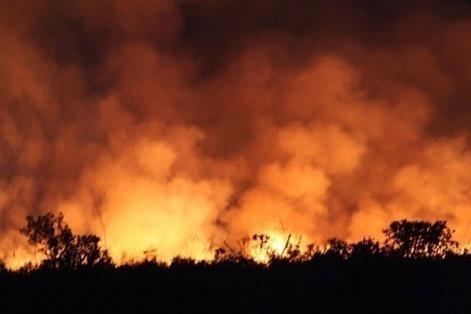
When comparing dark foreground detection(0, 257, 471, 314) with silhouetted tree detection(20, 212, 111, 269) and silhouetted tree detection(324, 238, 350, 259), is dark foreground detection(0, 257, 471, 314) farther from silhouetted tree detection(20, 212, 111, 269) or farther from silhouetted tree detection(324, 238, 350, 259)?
silhouetted tree detection(20, 212, 111, 269)

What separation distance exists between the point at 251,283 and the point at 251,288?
0.18 m

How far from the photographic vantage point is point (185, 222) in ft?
81.3

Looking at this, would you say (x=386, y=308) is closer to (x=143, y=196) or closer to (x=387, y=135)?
(x=143, y=196)

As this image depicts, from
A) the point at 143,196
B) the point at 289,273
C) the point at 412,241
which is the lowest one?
the point at 289,273

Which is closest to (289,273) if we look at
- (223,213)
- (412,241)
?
(412,241)

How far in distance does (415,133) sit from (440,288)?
84.9 ft

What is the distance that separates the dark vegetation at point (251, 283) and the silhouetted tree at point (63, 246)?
3 cm

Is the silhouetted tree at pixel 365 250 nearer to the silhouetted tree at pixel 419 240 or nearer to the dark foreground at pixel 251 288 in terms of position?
the silhouetted tree at pixel 419 240

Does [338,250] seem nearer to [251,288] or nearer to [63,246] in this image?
[251,288]

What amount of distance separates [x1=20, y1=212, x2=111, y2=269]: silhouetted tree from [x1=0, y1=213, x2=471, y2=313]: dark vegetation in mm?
27

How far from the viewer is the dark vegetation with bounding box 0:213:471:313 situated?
6.12 meters

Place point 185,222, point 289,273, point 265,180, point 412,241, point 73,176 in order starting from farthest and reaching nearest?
point 265,180 → point 73,176 → point 185,222 → point 412,241 → point 289,273

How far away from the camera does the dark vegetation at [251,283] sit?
6125 millimetres

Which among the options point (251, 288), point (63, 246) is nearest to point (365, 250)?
point (251, 288)
